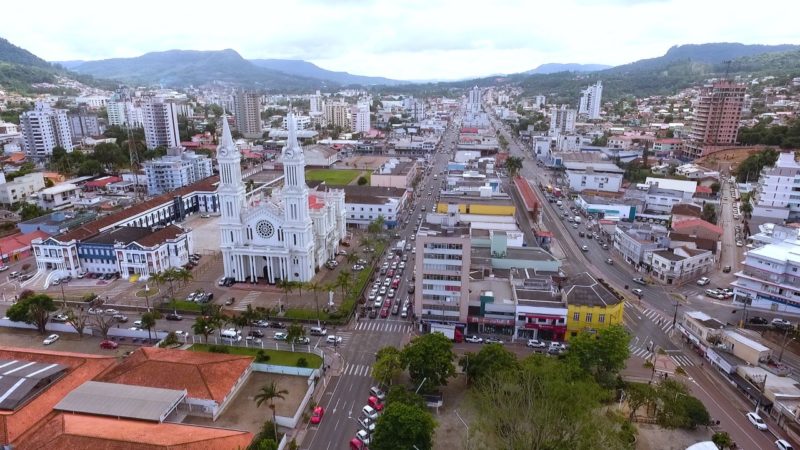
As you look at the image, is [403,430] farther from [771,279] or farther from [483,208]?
[483,208]

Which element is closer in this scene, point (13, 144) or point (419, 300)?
point (419, 300)

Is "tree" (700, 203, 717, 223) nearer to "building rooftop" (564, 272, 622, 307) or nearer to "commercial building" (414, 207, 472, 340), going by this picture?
"building rooftop" (564, 272, 622, 307)

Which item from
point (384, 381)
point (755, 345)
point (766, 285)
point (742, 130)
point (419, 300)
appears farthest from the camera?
point (742, 130)

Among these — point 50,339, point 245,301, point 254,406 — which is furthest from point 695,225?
point 50,339

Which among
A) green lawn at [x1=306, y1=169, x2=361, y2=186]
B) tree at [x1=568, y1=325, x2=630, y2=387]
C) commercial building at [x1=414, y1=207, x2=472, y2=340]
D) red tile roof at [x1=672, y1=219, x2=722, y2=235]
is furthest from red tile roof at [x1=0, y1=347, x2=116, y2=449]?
green lawn at [x1=306, y1=169, x2=361, y2=186]

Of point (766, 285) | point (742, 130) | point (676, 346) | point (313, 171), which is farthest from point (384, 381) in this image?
point (742, 130)

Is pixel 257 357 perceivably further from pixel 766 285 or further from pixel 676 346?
pixel 766 285
